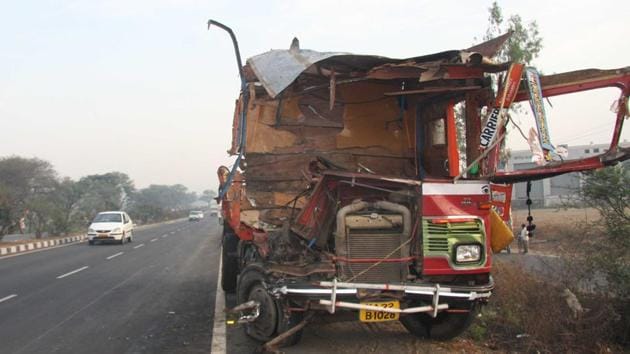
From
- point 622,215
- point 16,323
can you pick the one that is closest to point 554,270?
point 622,215

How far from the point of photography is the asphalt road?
662 cm

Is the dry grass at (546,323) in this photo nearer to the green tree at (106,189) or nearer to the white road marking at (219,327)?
the white road marking at (219,327)

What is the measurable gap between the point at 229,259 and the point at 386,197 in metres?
4.34

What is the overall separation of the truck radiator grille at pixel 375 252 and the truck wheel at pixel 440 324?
2.83 feet

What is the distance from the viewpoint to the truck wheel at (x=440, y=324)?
237 inches

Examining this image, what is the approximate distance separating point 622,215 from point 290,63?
14.1ft

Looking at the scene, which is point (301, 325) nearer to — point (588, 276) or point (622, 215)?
point (588, 276)

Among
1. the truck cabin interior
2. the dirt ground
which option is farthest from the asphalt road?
the dirt ground

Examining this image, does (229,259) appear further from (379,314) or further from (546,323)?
(546,323)

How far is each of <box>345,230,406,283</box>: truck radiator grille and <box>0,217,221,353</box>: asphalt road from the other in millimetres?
2077

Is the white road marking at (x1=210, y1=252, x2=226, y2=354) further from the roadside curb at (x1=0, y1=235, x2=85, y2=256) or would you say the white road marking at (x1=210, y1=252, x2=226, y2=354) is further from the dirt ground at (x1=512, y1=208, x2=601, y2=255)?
the roadside curb at (x1=0, y1=235, x2=85, y2=256)

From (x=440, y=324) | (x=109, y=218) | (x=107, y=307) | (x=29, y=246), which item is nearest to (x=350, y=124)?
(x=440, y=324)


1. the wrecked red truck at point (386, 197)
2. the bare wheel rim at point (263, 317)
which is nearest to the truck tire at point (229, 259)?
the wrecked red truck at point (386, 197)

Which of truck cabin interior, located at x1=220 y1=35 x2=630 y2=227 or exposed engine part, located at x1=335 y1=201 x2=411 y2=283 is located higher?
truck cabin interior, located at x1=220 y1=35 x2=630 y2=227
